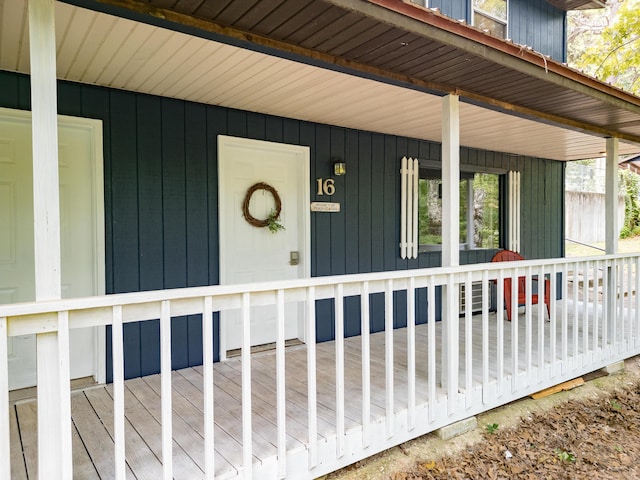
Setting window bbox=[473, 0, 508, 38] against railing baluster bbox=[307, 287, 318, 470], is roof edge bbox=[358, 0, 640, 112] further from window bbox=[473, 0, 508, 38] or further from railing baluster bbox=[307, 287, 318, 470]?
window bbox=[473, 0, 508, 38]

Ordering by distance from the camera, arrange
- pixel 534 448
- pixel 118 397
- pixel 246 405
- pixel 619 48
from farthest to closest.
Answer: pixel 619 48 → pixel 534 448 → pixel 246 405 → pixel 118 397

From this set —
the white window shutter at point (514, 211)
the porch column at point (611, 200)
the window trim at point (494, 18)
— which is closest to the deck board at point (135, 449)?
the porch column at point (611, 200)

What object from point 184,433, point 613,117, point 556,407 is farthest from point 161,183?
point 613,117

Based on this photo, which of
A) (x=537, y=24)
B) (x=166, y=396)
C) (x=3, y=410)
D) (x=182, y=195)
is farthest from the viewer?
(x=537, y=24)

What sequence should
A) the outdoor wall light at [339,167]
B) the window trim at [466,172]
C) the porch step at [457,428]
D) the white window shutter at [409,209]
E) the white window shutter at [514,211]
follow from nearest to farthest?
1. the porch step at [457,428]
2. the outdoor wall light at [339,167]
3. the white window shutter at [409,209]
4. the window trim at [466,172]
5. the white window shutter at [514,211]

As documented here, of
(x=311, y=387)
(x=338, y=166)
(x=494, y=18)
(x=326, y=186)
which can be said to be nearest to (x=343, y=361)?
(x=311, y=387)

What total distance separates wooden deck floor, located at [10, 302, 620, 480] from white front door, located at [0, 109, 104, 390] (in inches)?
11.6

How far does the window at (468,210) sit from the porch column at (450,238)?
228 cm

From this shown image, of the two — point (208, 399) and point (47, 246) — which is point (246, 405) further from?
point (47, 246)

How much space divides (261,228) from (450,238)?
1.84 metres

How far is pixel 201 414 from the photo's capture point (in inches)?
106

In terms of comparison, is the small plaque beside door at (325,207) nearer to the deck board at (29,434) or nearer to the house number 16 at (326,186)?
the house number 16 at (326,186)

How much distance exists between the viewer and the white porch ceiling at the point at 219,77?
2.26m

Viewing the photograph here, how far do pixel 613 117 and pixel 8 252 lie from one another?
16.3 ft
